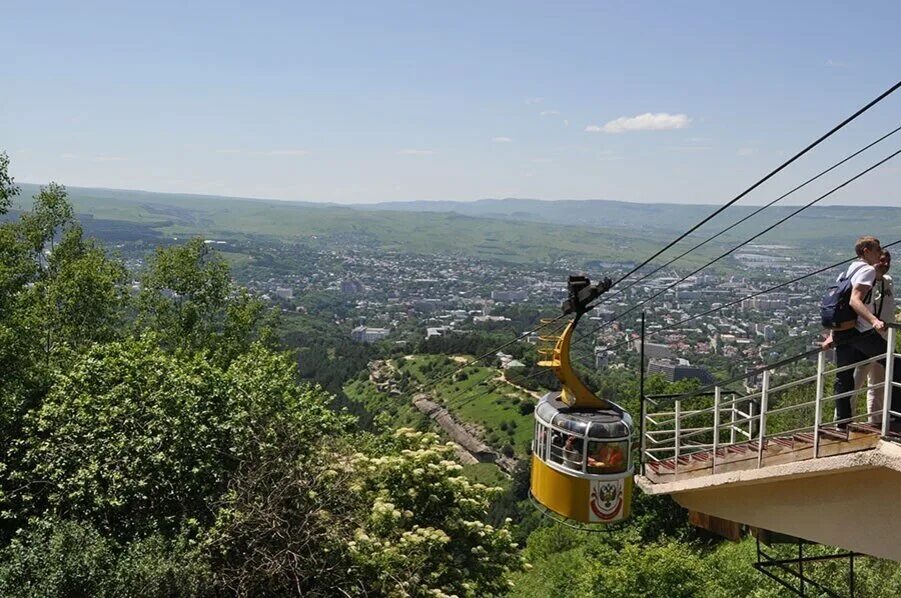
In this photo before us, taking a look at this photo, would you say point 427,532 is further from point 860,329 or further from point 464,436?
point 464,436

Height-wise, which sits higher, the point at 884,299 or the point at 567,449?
the point at 884,299

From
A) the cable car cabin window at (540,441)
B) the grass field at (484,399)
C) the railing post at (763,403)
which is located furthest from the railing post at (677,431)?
the grass field at (484,399)

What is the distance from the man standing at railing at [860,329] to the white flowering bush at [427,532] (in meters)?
7.16

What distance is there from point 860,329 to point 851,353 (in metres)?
0.37

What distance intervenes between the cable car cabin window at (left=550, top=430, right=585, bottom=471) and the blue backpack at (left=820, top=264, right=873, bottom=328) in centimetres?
345

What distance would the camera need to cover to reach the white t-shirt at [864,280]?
716 cm

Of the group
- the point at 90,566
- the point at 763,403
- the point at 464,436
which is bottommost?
the point at 464,436

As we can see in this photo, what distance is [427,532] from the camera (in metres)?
12.2

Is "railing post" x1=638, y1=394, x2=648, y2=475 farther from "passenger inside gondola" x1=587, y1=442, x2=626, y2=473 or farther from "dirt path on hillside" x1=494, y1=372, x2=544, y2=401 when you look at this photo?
"dirt path on hillside" x1=494, y1=372, x2=544, y2=401

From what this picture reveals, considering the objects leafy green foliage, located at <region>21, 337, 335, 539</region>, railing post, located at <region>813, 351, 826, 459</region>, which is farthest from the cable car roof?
leafy green foliage, located at <region>21, 337, 335, 539</region>

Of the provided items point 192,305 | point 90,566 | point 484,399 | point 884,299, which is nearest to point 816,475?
point 884,299

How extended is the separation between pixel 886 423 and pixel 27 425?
15.3m

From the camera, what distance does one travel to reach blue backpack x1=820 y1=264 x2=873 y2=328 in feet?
24.0

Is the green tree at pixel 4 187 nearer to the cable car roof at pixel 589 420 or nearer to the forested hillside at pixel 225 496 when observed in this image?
the forested hillside at pixel 225 496
